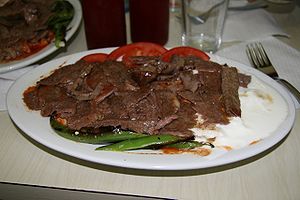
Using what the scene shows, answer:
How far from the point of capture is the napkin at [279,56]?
1477 mm

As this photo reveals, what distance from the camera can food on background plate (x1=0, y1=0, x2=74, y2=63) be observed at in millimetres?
1626

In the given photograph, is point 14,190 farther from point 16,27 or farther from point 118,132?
point 16,27

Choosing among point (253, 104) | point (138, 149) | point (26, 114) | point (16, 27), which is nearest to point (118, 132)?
point (138, 149)

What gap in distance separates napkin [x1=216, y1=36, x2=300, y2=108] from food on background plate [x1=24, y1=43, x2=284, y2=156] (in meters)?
0.27

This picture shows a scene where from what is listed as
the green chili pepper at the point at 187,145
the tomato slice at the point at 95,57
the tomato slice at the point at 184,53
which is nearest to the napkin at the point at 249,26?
the tomato slice at the point at 184,53

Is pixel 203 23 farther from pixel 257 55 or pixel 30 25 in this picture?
pixel 30 25

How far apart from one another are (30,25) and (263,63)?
3.56ft

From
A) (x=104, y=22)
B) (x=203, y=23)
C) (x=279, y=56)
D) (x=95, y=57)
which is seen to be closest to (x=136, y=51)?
(x=95, y=57)

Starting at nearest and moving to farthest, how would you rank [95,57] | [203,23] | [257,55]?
1. [95,57]
2. [257,55]
3. [203,23]

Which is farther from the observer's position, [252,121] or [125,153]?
[252,121]

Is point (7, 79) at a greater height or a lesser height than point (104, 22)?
lesser

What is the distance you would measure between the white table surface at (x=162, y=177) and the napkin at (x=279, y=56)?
0.39 m

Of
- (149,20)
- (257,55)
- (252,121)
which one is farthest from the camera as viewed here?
(149,20)

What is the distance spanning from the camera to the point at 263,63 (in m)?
1.51
